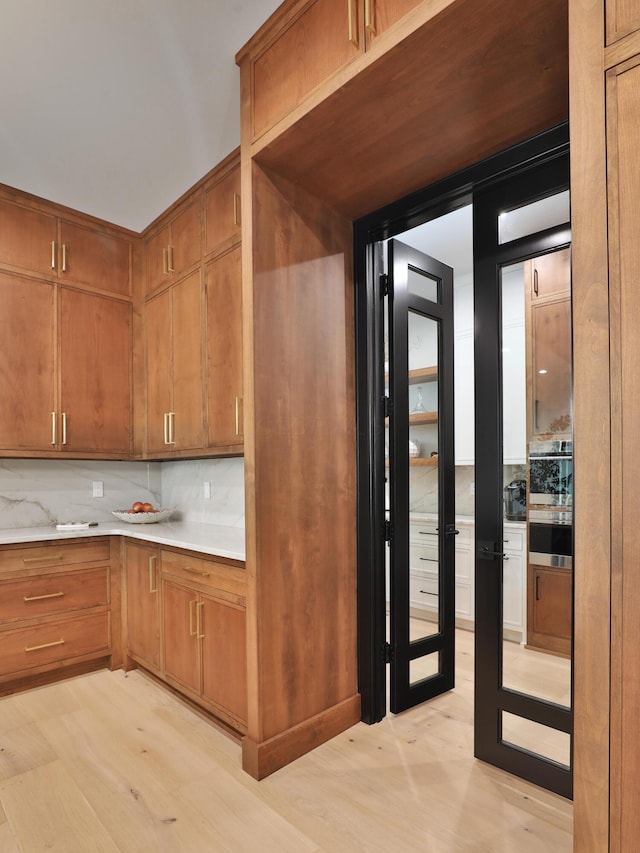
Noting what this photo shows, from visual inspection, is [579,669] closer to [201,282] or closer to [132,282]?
[201,282]

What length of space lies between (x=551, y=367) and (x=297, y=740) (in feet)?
6.23

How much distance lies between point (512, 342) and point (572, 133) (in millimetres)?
1027

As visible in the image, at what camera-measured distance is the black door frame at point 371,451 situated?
2.54 m

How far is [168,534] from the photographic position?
10.0ft

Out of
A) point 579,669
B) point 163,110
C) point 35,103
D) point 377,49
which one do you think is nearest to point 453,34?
point 377,49

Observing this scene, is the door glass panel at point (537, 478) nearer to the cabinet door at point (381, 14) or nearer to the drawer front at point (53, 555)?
the cabinet door at point (381, 14)

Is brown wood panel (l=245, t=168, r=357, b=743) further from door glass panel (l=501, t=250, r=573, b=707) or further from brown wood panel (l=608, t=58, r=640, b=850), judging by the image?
brown wood panel (l=608, t=58, r=640, b=850)

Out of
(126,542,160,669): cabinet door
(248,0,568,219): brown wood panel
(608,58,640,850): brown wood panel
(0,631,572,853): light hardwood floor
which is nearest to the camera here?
(608,58,640,850): brown wood panel

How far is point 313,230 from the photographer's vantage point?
2469mm

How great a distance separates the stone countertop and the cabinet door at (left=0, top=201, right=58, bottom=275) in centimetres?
165

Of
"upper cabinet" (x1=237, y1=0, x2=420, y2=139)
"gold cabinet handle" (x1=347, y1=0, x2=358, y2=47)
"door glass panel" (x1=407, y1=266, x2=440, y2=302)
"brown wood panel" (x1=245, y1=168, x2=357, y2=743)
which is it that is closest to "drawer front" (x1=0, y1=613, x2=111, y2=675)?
"brown wood panel" (x1=245, y1=168, x2=357, y2=743)

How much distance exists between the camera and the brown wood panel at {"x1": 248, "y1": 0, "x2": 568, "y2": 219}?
148cm

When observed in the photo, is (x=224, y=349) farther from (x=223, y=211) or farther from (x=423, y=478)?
(x=423, y=478)

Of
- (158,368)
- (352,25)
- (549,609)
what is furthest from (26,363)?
(549,609)
